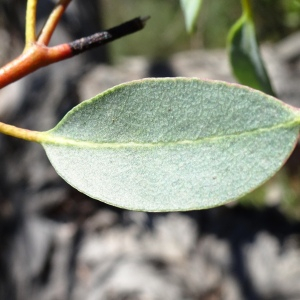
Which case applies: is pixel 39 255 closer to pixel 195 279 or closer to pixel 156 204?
pixel 195 279

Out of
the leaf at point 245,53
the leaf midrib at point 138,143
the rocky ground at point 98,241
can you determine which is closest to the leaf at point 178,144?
the leaf midrib at point 138,143

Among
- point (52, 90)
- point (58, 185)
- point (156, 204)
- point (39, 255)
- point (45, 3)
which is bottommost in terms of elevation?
point (39, 255)

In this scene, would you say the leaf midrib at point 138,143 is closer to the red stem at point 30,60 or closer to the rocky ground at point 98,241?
the red stem at point 30,60

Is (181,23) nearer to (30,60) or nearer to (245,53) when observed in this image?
(245,53)

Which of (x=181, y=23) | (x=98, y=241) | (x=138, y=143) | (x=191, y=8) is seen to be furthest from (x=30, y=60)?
(x=181, y=23)

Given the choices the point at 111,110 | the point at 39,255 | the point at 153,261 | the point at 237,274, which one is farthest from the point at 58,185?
the point at 111,110

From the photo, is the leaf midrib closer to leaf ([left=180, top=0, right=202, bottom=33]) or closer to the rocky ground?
leaf ([left=180, top=0, right=202, bottom=33])
